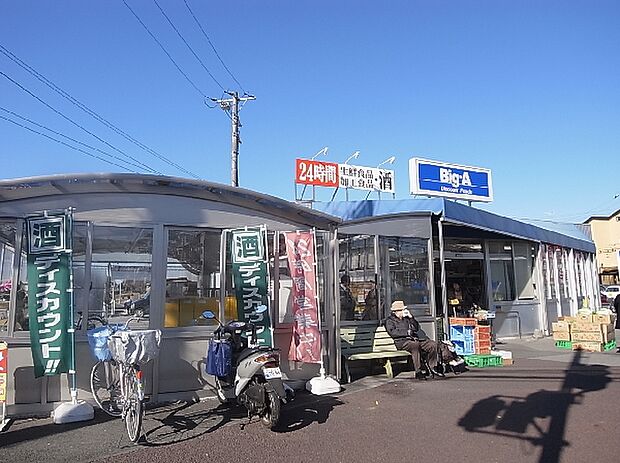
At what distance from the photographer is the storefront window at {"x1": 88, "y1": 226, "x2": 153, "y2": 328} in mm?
6969

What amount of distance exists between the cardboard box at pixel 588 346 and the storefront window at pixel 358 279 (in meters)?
5.43

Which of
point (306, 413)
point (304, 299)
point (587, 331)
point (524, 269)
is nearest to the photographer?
Answer: point (306, 413)

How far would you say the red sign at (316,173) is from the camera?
20.5 meters

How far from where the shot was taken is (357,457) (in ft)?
16.1

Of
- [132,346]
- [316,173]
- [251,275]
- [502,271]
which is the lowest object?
[132,346]

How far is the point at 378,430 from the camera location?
19.0 ft

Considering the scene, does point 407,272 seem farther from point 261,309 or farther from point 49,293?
point 49,293

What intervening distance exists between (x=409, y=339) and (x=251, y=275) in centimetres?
323

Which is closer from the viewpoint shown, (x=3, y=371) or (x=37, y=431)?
(x=37, y=431)

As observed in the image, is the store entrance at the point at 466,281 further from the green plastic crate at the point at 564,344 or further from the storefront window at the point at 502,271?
the green plastic crate at the point at 564,344

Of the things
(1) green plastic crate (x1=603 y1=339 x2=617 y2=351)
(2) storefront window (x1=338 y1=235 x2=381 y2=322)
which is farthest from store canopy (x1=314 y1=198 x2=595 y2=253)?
(1) green plastic crate (x1=603 y1=339 x2=617 y2=351)

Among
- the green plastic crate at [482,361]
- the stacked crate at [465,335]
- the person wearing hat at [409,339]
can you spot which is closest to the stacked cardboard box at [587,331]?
the green plastic crate at [482,361]

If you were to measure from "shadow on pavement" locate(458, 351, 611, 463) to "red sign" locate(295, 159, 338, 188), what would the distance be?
13557mm

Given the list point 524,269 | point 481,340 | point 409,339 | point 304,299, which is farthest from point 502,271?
point 304,299
